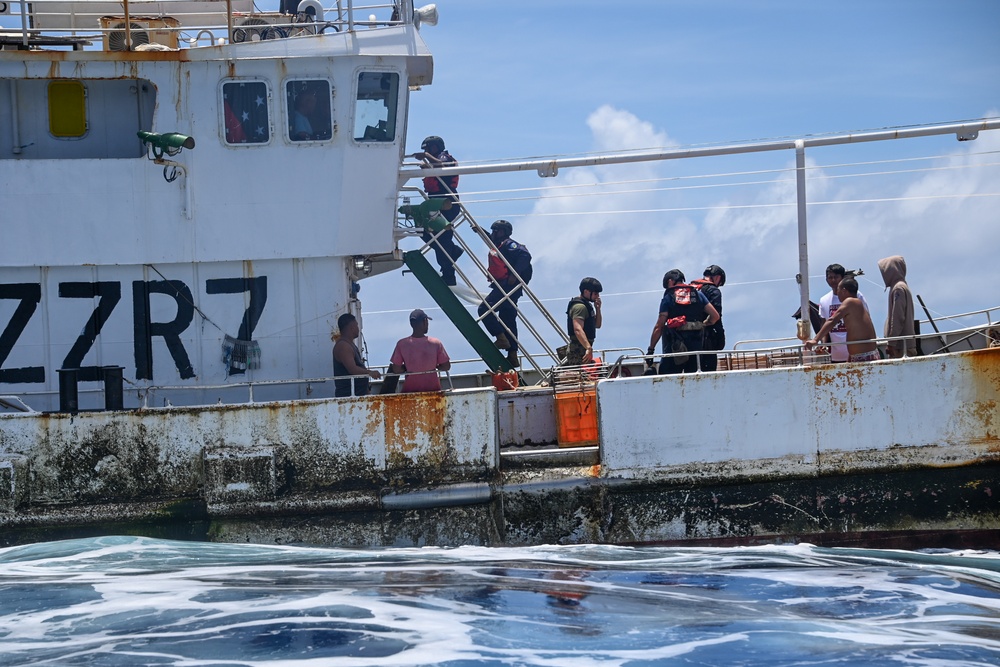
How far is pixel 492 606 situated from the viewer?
7.98m

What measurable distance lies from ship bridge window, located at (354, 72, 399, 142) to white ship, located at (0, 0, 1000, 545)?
0.02 metres

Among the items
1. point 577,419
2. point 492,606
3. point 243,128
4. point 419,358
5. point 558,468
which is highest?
point 243,128

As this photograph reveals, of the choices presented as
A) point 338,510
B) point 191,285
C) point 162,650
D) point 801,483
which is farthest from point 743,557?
point 191,285

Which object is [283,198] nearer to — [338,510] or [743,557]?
[338,510]

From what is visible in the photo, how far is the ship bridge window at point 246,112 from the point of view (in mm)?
10758

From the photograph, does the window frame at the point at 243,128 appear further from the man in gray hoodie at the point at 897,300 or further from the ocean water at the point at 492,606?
the man in gray hoodie at the point at 897,300

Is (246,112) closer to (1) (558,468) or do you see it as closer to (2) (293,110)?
(2) (293,110)

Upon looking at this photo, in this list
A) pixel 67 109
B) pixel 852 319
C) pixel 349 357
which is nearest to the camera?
pixel 852 319

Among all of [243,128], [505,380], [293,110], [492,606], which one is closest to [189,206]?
[243,128]

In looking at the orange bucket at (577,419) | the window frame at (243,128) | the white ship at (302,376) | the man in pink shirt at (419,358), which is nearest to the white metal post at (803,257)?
→ the white ship at (302,376)

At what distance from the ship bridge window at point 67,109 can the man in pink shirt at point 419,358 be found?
349cm

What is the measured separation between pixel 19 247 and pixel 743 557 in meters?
6.68

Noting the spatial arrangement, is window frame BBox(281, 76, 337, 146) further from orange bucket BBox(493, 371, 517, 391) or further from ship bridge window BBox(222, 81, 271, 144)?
orange bucket BBox(493, 371, 517, 391)

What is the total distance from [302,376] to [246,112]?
2419 mm
